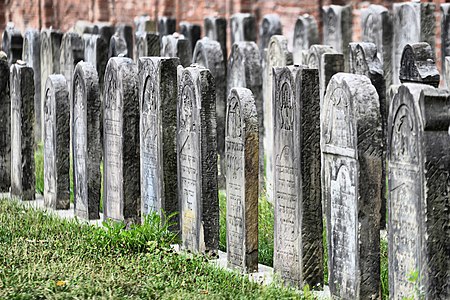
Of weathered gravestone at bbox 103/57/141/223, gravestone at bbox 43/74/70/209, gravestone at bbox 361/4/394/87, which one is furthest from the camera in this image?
gravestone at bbox 361/4/394/87

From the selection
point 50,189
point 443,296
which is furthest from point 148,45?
point 443,296

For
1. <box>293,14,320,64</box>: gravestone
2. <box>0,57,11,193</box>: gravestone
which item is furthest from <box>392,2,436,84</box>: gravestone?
<box>0,57,11,193</box>: gravestone

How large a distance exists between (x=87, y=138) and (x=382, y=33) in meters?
4.61

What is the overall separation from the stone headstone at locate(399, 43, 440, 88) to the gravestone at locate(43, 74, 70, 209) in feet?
13.7

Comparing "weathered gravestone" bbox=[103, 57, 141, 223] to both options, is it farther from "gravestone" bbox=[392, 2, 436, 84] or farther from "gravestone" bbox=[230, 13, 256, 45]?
"gravestone" bbox=[230, 13, 256, 45]

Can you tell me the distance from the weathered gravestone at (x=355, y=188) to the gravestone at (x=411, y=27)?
596 cm

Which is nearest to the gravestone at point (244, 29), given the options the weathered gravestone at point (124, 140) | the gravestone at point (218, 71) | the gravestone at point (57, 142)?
the gravestone at point (218, 71)

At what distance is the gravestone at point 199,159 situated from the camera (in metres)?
8.70

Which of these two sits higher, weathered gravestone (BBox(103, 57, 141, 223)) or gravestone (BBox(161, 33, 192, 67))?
gravestone (BBox(161, 33, 192, 67))

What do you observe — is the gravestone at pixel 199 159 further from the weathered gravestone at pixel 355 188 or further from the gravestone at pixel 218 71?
the gravestone at pixel 218 71

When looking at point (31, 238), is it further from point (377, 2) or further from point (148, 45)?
point (377, 2)

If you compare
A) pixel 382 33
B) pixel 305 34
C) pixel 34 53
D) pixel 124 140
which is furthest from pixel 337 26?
pixel 124 140

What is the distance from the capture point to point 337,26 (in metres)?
15.7

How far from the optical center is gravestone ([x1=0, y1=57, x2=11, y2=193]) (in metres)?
11.7
